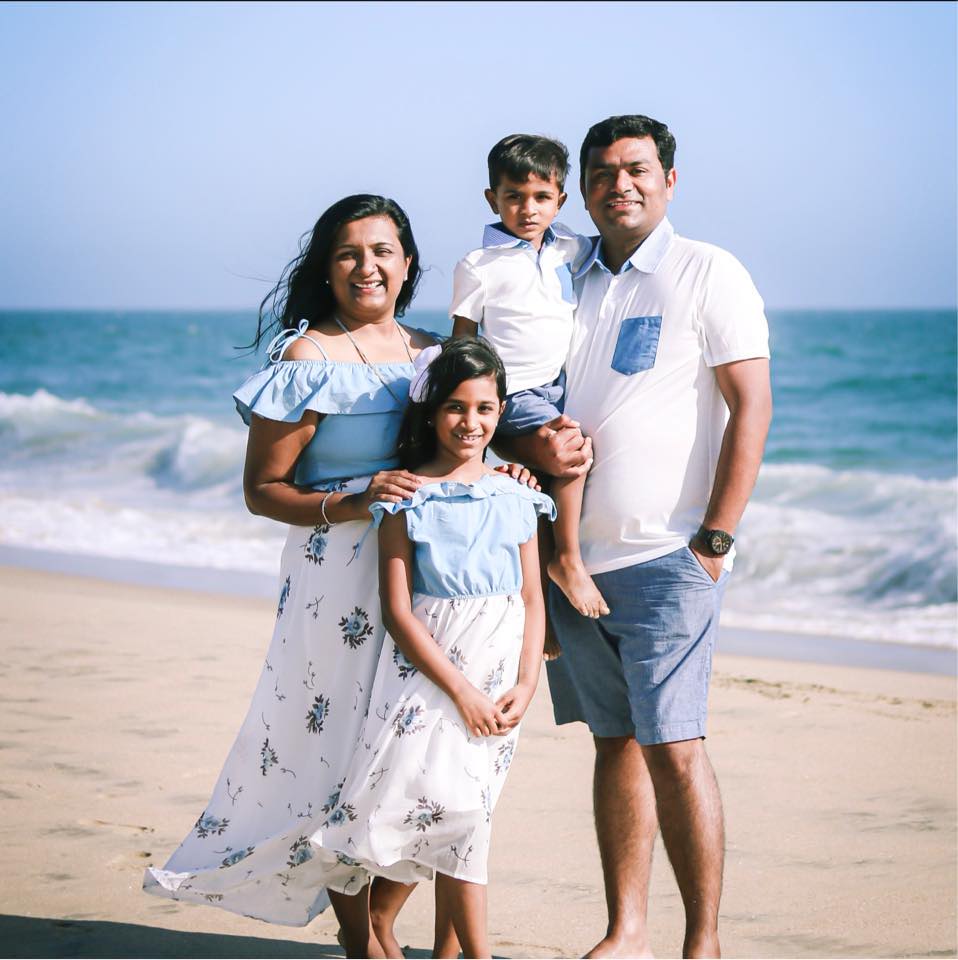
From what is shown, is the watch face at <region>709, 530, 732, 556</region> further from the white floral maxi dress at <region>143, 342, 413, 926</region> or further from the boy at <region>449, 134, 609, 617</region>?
the white floral maxi dress at <region>143, 342, 413, 926</region>

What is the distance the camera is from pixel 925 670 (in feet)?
23.9

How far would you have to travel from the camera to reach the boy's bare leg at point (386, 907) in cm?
317

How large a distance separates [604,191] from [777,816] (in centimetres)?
246

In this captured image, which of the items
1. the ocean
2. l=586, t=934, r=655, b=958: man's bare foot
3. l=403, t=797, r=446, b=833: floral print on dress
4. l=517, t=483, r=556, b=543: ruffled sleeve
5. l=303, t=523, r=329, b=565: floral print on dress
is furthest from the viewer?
the ocean

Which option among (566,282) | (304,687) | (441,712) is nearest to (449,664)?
(441,712)

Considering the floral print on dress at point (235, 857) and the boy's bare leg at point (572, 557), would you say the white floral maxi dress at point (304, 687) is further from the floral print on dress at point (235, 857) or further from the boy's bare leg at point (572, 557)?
the boy's bare leg at point (572, 557)

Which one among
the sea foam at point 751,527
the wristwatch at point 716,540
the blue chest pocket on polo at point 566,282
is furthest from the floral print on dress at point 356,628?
the sea foam at point 751,527

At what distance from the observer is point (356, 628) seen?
117 inches

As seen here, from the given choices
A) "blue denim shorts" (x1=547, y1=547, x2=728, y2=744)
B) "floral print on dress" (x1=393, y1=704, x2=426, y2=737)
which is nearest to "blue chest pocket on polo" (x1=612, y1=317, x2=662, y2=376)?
"blue denim shorts" (x1=547, y1=547, x2=728, y2=744)

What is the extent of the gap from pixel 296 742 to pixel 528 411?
971mm

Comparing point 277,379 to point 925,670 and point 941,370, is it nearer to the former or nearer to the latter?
point 925,670

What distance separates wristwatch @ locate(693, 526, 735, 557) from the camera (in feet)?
10.1

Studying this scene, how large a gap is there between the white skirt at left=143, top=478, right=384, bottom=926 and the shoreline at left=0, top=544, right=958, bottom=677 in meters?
4.71

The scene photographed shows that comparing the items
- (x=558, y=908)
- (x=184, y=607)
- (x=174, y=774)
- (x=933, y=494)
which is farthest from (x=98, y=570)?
(x=933, y=494)
